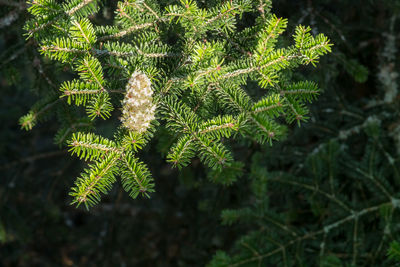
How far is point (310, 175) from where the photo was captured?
2.27 m

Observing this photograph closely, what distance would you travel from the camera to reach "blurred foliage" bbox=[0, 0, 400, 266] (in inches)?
78.8

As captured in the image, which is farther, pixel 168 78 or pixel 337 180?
pixel 337 180

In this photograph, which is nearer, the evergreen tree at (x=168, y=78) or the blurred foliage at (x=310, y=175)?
the evergreen tree at (x=168, y=78)

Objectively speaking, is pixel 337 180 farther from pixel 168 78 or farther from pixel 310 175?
pixel 168 78

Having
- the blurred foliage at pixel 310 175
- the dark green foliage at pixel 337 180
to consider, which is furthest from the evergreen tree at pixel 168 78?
the dark green foliage at pixel 337 180

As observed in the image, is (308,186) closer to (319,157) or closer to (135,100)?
(319,157)

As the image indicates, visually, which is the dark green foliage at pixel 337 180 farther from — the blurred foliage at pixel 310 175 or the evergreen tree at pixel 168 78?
the evergreen tree at pixel 168 78

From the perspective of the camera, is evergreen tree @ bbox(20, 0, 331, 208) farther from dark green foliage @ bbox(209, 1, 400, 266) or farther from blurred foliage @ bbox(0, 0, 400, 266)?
dark green foliage @ bbox(209, 1, 400, 266)

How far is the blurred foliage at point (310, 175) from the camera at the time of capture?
2.00 m

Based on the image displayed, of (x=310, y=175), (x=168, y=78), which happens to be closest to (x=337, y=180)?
(x=310, y=175)

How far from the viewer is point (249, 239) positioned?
2068 mm

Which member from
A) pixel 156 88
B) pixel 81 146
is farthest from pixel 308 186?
pixel 81 146

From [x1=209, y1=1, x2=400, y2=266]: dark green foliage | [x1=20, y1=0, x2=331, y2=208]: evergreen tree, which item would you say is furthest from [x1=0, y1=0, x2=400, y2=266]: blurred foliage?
[x1=20, y1=0, x2=331, y2=208]: evergreen tree

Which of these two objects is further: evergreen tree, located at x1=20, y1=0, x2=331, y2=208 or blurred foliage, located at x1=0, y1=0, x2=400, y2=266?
blurred foliage, located at x1=0, y1=0, x2=400, y2=266
